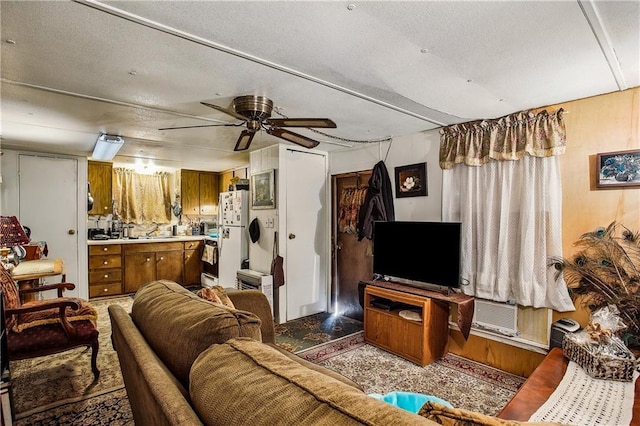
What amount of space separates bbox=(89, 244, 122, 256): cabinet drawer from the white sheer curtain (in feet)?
17.0

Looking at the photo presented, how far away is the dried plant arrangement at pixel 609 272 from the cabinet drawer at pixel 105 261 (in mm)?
6054

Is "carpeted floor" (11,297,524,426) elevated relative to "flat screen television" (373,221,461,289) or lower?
lower

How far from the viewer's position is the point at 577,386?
1694 mm

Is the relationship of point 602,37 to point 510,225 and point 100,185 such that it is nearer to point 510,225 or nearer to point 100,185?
point 510,225

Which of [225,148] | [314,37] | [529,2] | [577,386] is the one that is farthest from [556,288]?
[225,148]

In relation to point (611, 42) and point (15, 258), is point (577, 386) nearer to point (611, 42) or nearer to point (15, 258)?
point (611, 42)

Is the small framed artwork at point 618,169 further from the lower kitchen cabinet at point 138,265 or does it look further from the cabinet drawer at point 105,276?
the cabinet drawer at point 105,276

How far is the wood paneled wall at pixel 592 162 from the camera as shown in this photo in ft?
7.78

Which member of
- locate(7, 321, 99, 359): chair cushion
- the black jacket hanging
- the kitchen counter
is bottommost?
locate(7, 321, 99, 359): chair cushion

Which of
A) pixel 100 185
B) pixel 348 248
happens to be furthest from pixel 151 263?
pixel 348 248

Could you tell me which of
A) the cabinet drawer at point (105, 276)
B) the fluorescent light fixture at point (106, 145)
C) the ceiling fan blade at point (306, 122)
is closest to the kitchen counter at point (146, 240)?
the cabinet drawer at point (105, 276)

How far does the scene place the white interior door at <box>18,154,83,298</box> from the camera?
4684 millimetres

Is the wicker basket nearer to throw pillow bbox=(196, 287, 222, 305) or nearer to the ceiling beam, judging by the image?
the ceiling beam

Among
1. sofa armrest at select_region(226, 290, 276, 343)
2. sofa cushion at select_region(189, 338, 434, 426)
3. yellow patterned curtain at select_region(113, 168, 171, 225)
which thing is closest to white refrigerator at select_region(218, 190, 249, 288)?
yellow patterned curtain at select_region(113, 168, 171, 225)
